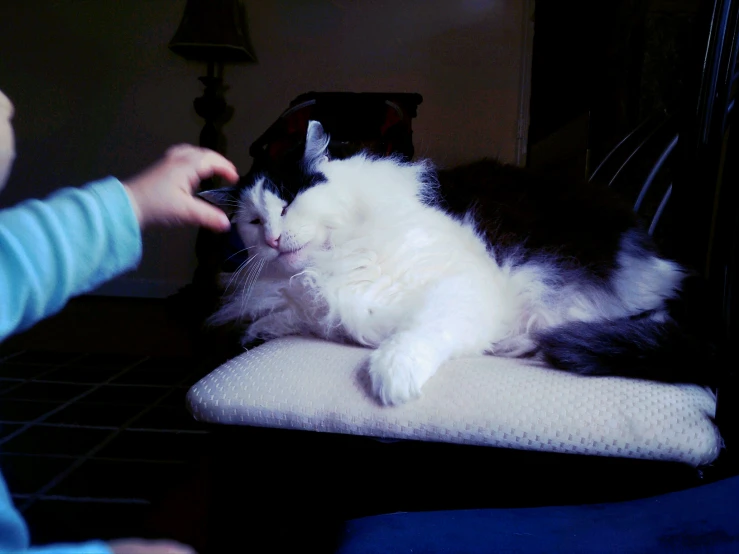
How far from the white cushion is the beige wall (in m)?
2.38

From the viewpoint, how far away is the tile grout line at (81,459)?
1231mm

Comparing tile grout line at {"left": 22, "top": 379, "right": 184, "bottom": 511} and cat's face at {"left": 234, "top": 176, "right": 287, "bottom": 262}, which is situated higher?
cat's face at {"left": 234, "top": 176, "right": 287, "bottom": 262}

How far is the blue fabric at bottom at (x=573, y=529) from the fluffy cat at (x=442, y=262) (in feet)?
0.66

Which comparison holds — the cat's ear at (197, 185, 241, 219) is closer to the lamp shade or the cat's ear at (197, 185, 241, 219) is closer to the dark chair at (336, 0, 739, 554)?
the dark chair at (336, 0, 739, 554)

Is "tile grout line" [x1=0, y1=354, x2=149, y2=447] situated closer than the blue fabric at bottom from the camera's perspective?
No

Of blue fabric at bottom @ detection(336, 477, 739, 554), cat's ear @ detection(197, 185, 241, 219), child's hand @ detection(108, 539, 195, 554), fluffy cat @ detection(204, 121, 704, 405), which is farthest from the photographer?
cat's ear @ detection(197, 185, 241, 219)

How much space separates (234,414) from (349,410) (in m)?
0.14

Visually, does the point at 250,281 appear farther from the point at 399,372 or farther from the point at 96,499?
the point at 96,499

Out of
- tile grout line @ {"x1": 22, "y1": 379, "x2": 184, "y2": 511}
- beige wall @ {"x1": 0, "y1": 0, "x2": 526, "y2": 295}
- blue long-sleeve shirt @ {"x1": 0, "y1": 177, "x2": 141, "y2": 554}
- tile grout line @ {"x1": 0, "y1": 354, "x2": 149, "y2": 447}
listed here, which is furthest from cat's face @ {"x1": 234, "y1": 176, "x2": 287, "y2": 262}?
beige wall @ {"x1": 0, "y1": 0, "x2": 526, "y2": 295}

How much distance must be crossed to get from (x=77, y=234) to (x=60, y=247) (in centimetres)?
2

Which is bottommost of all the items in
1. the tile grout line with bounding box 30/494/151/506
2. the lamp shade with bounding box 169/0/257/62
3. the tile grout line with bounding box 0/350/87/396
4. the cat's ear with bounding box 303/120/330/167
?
the tile grout line with bounding box 0/350/87/396

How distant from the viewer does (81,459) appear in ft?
4.61

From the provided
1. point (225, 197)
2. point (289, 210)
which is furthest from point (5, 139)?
point (225, 197)

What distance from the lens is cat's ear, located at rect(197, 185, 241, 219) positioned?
3.58 feet
